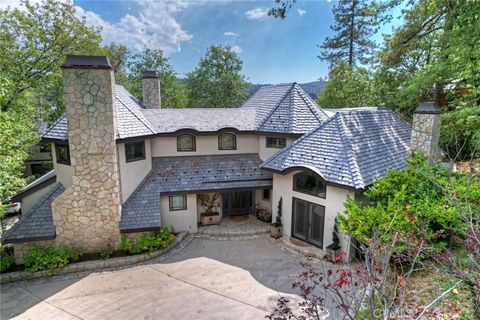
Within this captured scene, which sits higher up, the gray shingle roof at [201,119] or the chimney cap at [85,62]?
the chimney cap at [85,62]

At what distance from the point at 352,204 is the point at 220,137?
839 centimetres

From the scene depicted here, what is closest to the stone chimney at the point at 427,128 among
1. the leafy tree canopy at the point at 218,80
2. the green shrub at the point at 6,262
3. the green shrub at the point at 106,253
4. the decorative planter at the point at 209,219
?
the decorative planter at the point at 209,219

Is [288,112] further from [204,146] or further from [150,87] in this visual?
[150,87]

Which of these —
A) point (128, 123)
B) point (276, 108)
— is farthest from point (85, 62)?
point (276, 108)

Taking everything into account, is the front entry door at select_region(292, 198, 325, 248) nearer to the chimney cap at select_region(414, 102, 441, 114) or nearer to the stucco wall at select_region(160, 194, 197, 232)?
the stucco wall at select_region(160, 194, 197, 232)

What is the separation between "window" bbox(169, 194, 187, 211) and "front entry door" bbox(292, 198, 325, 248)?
5.17 meters

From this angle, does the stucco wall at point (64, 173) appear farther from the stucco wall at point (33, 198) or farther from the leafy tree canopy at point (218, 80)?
the leafy tree canopy at point (218, 80)

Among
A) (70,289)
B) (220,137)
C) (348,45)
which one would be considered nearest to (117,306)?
(70,289)

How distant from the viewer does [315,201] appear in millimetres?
11188

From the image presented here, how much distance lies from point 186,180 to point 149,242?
3.38m

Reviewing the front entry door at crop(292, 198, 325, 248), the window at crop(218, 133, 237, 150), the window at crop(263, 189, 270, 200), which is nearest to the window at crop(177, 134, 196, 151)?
the window at crop(218, 133, 237, 150)

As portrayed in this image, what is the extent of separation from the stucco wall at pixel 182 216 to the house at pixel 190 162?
0.05 meters

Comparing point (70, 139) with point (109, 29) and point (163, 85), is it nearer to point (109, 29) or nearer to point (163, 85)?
point (109, 29)

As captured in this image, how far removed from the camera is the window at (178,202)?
12852mm
